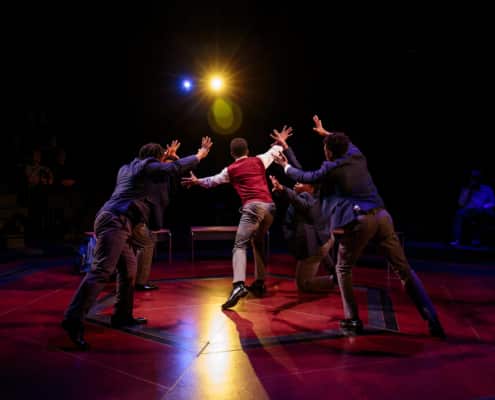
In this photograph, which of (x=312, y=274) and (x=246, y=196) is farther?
(x=312, y=274)

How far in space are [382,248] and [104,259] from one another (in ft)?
A: 7.40

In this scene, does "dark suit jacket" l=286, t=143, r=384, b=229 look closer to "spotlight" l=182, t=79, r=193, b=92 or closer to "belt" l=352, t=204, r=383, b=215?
"belt" l=352, t=204, r=383, b=215

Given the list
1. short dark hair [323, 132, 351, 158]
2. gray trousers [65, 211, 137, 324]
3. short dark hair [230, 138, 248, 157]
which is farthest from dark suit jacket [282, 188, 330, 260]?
gray trousers [65, 211, 137, 324]

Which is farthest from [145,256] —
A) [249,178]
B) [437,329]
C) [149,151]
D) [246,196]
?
[437,329]

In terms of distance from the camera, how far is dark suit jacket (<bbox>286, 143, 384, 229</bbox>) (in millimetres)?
3652

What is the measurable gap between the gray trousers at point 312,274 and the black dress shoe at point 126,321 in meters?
2.13

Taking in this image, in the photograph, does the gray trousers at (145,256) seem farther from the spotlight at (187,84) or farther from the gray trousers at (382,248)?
the spotlight at (187,84)

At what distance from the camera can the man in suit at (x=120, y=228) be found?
3375mm

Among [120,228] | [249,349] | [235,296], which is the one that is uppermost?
[120,228]

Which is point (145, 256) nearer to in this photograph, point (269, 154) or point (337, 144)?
point (269, 154)

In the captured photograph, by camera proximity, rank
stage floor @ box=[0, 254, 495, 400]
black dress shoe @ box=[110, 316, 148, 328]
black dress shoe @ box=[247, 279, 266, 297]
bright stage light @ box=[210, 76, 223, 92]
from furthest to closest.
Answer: bright stage light @ box=[210, 76, 223, 92] < black dress shoe @ box=[247, 279, 266, 297] < black dress shoe @ box=[110, 316, 148, 328] < stage floor @ box=[0, 254, 495, 400]

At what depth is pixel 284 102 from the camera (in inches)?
503

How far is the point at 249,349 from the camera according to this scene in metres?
3.39

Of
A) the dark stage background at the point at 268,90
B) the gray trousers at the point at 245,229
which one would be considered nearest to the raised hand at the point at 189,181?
the gray trousers at the point at 245,229
